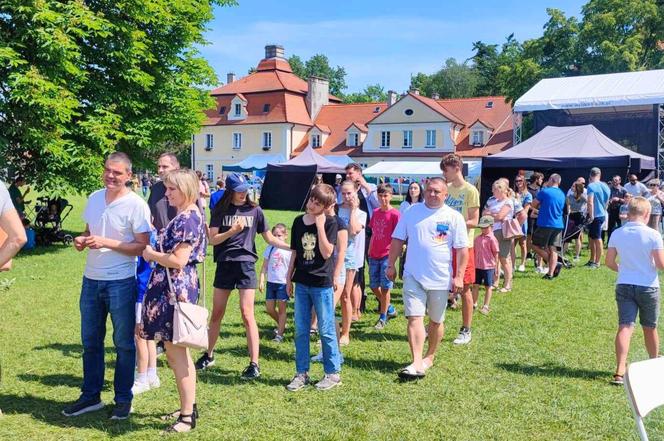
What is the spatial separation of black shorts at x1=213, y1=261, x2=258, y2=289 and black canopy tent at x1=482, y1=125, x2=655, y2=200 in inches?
443

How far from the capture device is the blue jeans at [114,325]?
4.06 m

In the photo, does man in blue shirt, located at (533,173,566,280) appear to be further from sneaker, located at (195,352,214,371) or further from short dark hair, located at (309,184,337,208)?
sneaker, located at (195,352,214,371)

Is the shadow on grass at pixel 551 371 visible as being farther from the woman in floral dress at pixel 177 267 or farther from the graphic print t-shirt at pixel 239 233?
the woman in floral dress at pixel 177 267

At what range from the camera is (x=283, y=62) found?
177 feet

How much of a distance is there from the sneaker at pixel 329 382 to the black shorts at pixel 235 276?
Answer: 3.26 feet

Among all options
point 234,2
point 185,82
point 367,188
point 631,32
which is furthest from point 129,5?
point 631,32

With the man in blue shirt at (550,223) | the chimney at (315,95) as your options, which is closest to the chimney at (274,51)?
the chimney at (315,95)

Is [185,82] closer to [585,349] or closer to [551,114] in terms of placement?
[585,349]

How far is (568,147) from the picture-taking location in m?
14.9

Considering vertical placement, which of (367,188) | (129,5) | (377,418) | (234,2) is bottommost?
(377,418)

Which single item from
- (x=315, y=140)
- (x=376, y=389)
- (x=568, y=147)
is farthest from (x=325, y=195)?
(x=315, y=140)

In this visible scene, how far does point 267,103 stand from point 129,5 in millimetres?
36432

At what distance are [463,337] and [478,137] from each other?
131 feet

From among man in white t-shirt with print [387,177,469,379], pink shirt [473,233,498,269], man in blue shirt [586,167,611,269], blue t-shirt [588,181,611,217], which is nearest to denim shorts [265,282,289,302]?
man in white t-shirt with print [387,177,469,379]
